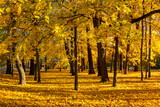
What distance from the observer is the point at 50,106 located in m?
5.70

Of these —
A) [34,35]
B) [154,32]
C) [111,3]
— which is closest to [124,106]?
[111,3]

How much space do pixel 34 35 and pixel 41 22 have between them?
3.52ft

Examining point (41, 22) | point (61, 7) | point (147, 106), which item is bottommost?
point (147, 106)

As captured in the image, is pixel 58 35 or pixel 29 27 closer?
pixel 58 35

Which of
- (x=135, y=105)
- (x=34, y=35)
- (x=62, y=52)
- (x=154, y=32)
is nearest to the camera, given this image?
(x=135, y=105)

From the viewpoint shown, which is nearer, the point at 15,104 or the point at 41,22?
the point at 15,104

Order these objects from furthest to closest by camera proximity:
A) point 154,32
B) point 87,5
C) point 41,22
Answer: point 154,32 → point 41,22 → point 87,5

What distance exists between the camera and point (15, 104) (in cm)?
575

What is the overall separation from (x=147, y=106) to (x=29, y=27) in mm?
6097

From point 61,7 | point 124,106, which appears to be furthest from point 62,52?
point 124,106

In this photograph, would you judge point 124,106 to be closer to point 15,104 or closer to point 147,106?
point 147,106

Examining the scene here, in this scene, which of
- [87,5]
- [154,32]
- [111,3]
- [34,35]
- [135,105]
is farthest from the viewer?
[154,32]

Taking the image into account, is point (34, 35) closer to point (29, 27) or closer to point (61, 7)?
point (29, 27)

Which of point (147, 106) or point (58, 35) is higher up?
point (58, 35)
